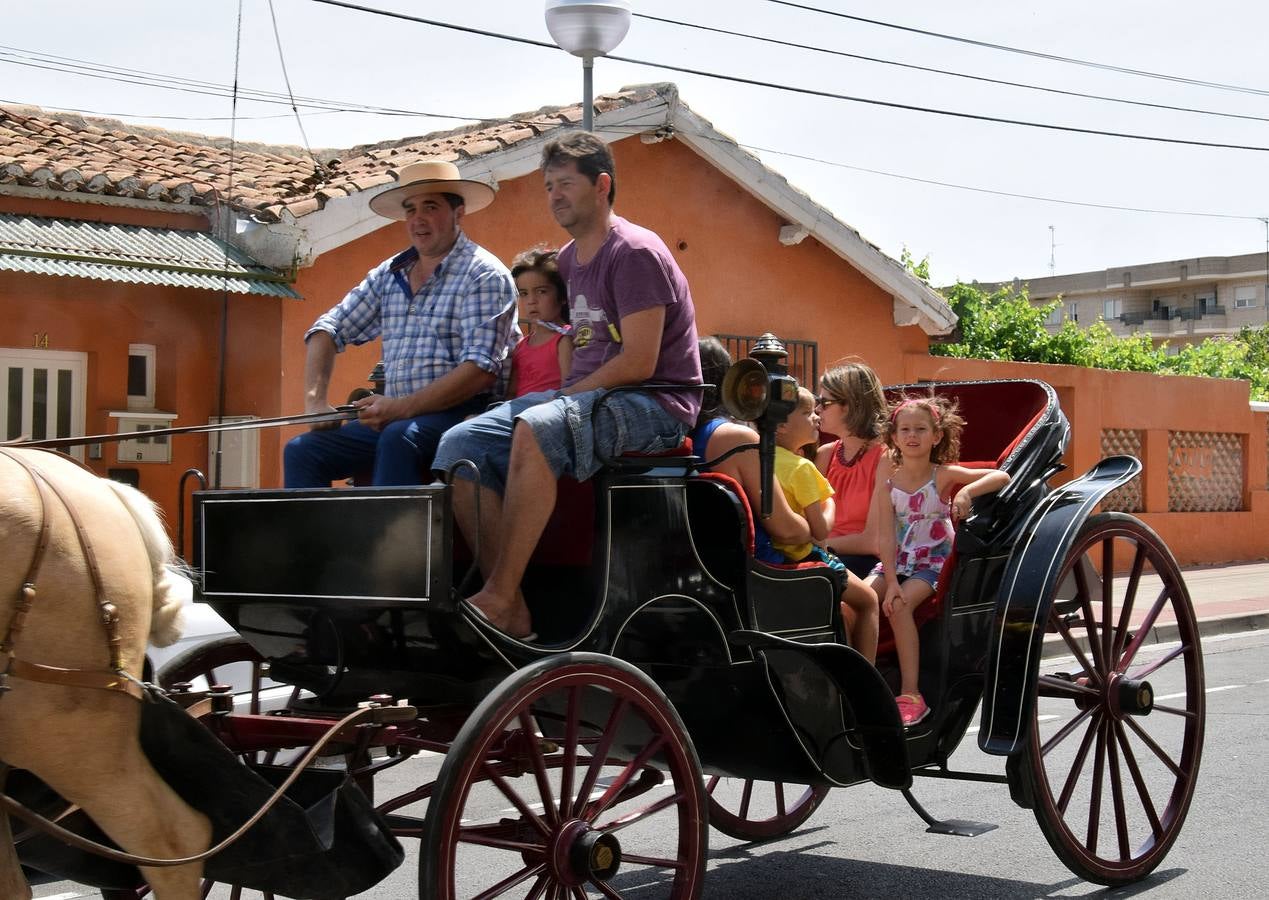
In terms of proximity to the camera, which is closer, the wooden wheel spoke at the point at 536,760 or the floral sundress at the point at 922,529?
the wooden wheel spoke at the point at 536,760

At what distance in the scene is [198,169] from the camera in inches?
444

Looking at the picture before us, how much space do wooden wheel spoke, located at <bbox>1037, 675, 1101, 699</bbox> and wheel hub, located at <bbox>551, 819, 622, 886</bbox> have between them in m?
1.94

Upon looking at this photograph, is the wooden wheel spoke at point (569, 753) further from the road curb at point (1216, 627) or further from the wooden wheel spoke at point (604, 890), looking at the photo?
the road curb at point (1216, 627)

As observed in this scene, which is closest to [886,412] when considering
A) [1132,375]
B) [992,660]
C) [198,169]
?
Result: [992,660]

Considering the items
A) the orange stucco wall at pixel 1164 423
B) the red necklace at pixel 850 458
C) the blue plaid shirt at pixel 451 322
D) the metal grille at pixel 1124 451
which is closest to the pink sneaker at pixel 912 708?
the red necklace at pixel 850 458

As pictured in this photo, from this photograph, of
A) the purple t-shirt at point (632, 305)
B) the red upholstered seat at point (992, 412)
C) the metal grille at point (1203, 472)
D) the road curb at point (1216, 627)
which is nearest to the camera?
the purple t-shirt at point (632, 305)

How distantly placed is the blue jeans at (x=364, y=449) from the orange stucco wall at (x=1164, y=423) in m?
11.4

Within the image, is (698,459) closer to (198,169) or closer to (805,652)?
(805,652)

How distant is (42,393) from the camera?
10.0 m

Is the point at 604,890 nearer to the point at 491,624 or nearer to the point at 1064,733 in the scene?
the point at 491,624

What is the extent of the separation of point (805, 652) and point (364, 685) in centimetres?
127

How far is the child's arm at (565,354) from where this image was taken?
14.7 feet

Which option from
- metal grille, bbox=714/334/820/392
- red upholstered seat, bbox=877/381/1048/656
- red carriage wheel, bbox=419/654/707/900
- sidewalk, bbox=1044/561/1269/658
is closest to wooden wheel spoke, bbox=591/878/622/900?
red carriage wheel, bbox=419/654/707/900

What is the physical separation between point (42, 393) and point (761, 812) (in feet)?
20.8
